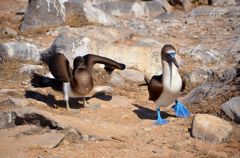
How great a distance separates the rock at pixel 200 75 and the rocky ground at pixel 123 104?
0.07 feet

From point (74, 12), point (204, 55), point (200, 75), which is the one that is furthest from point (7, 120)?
point (74, 12)

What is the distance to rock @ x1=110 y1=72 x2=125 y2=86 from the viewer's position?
10579 mm

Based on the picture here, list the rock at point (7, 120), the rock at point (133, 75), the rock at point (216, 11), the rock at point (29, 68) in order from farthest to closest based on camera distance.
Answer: the rock at point (216, 11)
the rock at point (29, 68)
the rock at point (133, 75)
the rock at point (7, 120)

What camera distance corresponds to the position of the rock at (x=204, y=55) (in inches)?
471

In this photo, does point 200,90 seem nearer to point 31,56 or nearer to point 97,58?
point 97,58

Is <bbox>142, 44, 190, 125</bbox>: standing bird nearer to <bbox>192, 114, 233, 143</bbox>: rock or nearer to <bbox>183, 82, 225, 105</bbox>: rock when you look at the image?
<bbox>183, 82, 225, 105</bbox>: rock

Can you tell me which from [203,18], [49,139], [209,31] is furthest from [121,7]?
[49,139]

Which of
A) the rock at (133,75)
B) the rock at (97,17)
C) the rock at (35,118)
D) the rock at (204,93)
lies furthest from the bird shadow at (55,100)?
the rock at (97,17)

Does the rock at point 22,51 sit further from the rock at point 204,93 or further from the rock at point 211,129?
the rock at point 211,129

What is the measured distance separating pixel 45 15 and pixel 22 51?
3131 millimetres

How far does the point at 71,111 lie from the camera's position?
8.95 meters

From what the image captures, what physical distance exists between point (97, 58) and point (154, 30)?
19.2ft

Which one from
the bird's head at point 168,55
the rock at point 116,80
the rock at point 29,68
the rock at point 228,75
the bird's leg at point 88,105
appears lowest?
the bird's leg at point 88,105

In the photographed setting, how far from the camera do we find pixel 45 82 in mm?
9594
